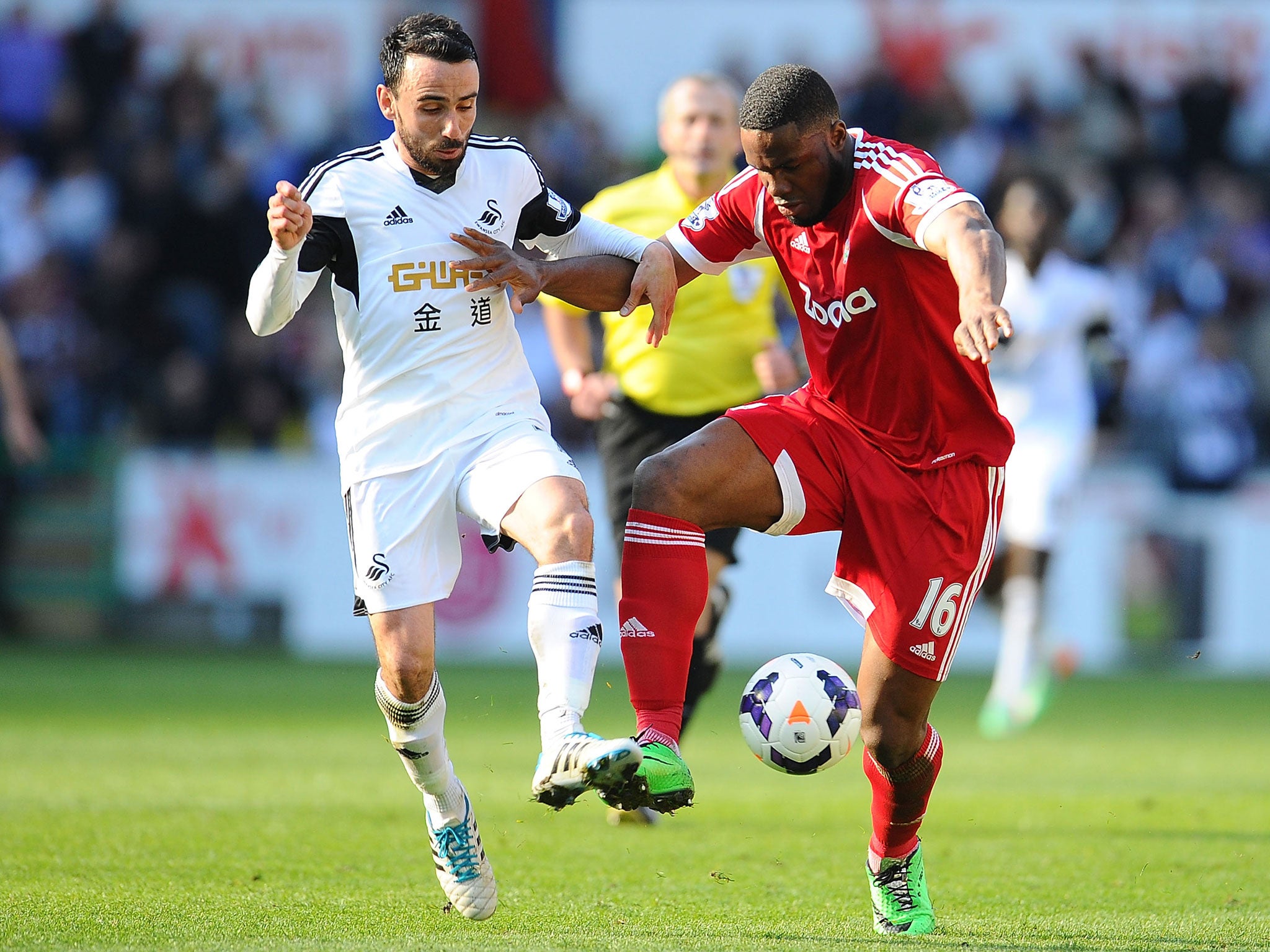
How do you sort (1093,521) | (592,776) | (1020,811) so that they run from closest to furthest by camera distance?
1. (592,776)
2. (1020,811)
3. (1093,521)

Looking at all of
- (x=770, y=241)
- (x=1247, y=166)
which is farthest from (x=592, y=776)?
(x=1247, y=166)

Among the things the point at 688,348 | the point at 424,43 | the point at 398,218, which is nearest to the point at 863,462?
the point at 398,218

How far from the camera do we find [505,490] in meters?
5.11

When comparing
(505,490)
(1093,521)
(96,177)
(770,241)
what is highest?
(96,177)

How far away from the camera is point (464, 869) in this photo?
5344 mm

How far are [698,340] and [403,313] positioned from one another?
8.62 ft

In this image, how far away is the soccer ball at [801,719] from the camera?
5164 millimetres

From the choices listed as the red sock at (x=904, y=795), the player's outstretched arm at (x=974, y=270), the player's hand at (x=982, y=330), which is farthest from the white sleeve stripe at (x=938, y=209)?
the red sock at (x=904, y=795)

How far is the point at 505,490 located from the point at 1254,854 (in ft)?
11.2

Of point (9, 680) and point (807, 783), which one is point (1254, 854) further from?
point (9, 680)

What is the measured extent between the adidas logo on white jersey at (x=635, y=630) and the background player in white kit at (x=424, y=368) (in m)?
0.13

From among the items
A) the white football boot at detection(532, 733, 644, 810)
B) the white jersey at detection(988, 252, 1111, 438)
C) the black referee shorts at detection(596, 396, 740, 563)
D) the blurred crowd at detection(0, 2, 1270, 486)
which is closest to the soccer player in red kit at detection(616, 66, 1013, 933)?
the white football boot at detection(532, 733, 644, 810)

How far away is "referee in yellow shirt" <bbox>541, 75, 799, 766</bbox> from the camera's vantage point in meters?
7.67

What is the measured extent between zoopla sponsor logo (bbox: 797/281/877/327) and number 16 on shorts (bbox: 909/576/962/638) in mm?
853
